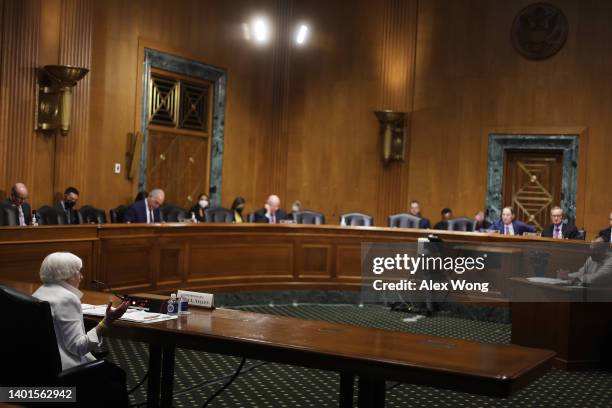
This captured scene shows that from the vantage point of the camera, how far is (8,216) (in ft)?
25.7

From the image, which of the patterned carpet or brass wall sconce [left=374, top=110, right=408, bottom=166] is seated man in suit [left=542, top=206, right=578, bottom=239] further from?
brass wall sconce [left=374, top=110, right=408, bottom=166]

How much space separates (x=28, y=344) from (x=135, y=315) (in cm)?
78

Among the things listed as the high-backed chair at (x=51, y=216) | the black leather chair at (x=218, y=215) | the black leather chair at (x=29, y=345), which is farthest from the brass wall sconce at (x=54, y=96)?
the black leather chair at (x=29, y=345)

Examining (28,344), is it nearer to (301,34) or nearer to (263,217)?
(263,217)

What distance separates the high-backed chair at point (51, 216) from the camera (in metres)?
8.42

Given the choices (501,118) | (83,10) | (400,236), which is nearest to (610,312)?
(400,236)

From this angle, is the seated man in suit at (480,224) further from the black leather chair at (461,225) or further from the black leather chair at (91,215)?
the black leather chair at (91,215)

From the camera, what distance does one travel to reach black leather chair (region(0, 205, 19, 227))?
777cm

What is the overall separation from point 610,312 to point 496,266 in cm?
211

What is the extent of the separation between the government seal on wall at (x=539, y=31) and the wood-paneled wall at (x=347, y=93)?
0.13 metres

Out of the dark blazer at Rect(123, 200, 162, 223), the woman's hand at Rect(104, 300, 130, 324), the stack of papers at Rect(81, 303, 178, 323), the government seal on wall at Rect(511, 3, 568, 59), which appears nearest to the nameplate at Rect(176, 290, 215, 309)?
the stack of papers at Rect(81, 303, 178, 323)

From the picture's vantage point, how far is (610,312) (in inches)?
252

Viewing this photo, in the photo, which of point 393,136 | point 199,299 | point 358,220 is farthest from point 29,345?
point 393,136

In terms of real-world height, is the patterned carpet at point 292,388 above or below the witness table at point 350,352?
below
